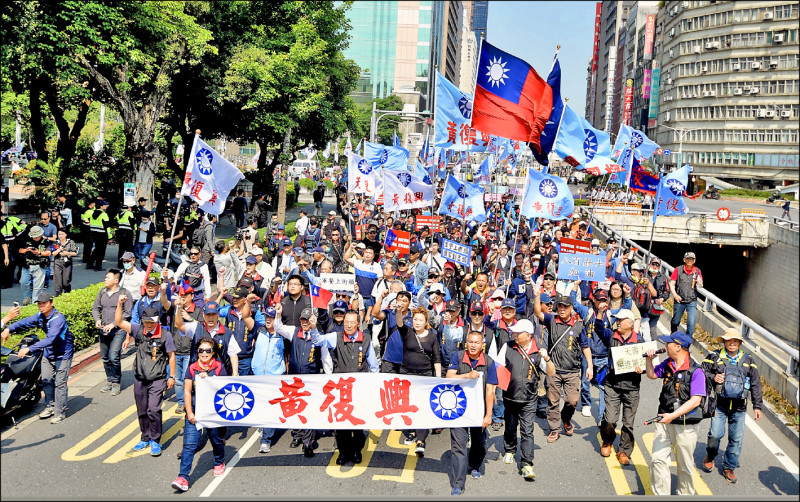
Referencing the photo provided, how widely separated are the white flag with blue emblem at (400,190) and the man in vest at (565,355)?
9.66 meters

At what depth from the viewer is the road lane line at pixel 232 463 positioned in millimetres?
7090

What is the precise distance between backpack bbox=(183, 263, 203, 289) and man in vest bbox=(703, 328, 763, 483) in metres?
7.20

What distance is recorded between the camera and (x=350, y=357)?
307 inches

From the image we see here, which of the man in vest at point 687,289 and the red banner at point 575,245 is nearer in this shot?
the red banner at point 575,245

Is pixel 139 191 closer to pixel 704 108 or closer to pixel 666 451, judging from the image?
pixel 666 451

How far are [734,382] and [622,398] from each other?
3.98ft

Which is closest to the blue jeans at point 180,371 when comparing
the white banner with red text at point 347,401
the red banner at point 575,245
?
the white banner with red text at point 347,401

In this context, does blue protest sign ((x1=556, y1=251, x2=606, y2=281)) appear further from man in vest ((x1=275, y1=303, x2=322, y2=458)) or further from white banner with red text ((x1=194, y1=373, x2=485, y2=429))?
man in vest ((x1=275, y1=303, x2=322, y2=458))

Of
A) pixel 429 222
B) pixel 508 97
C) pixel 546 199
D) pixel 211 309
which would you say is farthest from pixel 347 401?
pixel 429 222

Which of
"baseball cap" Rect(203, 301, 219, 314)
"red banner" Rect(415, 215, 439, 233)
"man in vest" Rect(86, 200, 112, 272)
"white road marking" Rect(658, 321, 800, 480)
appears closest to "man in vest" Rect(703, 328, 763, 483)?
"white road marking" Rect(658, 321, 800, 480)

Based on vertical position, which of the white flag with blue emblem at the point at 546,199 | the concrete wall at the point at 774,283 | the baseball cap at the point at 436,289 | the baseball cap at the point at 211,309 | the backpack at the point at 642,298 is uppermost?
the white flag with blue emblem at the point at 546,199

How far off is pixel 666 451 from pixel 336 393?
137 inches

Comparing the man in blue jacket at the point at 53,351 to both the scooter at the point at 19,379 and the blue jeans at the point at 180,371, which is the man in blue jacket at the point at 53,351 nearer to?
the scooter at the point at 19,379

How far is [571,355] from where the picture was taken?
8.71 m
